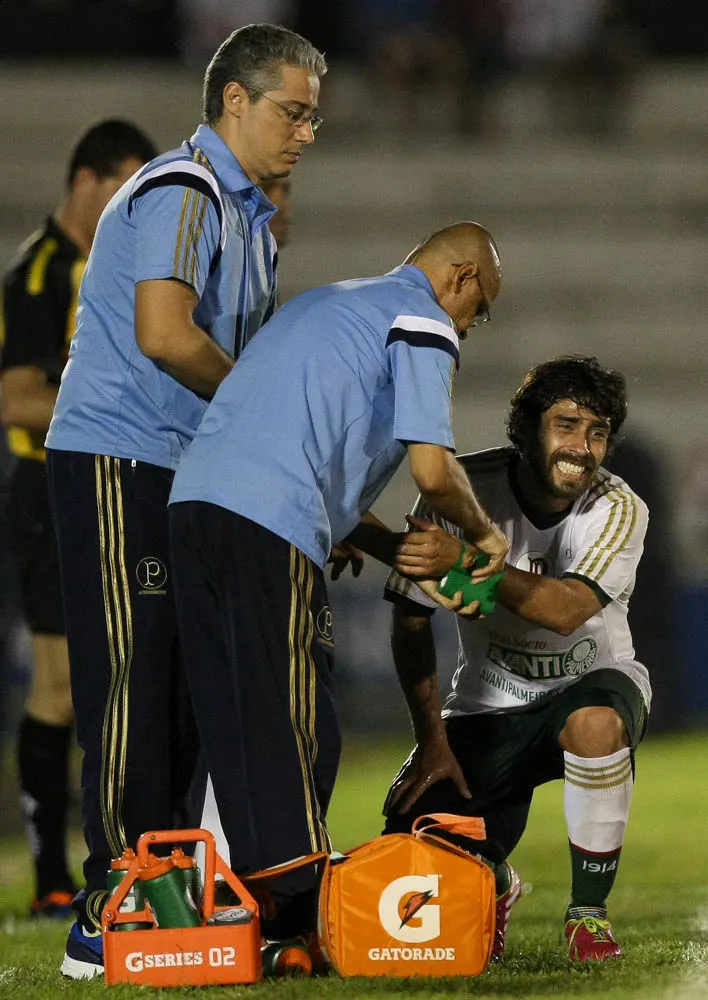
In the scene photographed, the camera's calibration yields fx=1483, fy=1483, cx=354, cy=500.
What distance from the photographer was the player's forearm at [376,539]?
2.50 m

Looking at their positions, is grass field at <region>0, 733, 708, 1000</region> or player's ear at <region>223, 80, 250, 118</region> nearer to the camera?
grass field at <region>0, 733, 708, 1000</region>

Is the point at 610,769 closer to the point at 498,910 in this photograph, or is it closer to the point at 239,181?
the point at 498,910

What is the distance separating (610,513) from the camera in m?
2.71

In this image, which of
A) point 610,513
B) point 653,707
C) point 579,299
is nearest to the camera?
point 610,513

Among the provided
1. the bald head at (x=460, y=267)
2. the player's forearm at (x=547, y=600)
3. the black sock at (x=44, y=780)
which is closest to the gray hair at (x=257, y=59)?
the bald head at (x=460, y=267)

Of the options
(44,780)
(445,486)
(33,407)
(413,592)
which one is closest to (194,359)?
(445,486)

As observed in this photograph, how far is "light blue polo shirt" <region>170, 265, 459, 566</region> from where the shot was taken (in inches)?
89.1

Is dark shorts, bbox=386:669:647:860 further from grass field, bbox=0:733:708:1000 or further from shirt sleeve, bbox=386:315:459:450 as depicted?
shirt sleeve, bbox=386:315:459:450

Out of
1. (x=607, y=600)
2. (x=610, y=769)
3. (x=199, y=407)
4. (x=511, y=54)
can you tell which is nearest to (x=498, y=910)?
(x=610, y=769)

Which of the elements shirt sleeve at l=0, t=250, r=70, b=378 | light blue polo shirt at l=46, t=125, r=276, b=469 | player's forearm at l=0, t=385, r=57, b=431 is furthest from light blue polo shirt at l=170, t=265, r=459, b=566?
shirt sleeve at l=0, t=250, r=70, b=378

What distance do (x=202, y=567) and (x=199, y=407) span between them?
31 centimetres

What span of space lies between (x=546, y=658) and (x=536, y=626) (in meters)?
0.06

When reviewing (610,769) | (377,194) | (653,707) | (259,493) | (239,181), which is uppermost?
(377,194)

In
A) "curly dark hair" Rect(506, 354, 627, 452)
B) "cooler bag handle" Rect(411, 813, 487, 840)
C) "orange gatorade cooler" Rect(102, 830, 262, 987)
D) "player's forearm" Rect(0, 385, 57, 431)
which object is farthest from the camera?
"player's forearm" Rect(0, 385, 57, 431)
